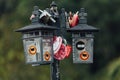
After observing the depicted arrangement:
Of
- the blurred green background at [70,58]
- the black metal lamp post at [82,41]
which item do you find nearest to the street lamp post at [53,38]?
the black metal lamp post at [82,41]

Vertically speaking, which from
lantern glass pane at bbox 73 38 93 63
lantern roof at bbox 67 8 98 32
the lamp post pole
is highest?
lantern roof at bbox 67 8 98 32

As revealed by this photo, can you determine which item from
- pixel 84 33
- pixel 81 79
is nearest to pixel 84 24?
pixel 84 33

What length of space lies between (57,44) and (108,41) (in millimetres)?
13680

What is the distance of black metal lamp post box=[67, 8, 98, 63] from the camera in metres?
10.9

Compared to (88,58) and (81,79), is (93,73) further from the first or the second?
(88,58)

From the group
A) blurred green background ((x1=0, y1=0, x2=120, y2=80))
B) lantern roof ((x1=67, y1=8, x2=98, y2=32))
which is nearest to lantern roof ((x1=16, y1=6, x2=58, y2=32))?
lantern roof ((x1=67, y1=8, x2=98, y2=32))

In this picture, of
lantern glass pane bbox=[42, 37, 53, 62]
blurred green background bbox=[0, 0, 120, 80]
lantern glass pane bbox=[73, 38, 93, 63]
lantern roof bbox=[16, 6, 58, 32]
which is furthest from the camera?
blurred green background bbox=[0, 0, 120, 80]

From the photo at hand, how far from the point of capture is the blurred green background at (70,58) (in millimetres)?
19859

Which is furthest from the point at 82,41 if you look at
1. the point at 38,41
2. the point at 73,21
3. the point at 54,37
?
the point at 38,41

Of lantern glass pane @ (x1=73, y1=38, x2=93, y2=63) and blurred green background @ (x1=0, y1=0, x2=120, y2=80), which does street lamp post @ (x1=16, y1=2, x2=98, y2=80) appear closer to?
lantern glass pane @ (x1=73, y1=38, x2=93, y2=63)

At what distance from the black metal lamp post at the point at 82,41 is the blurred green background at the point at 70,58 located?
22.9 feet

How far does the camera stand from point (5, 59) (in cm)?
1973

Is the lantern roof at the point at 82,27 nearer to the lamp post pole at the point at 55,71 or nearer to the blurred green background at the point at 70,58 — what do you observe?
the lamp post pole at the point at 55,71

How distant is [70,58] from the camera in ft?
71.8
